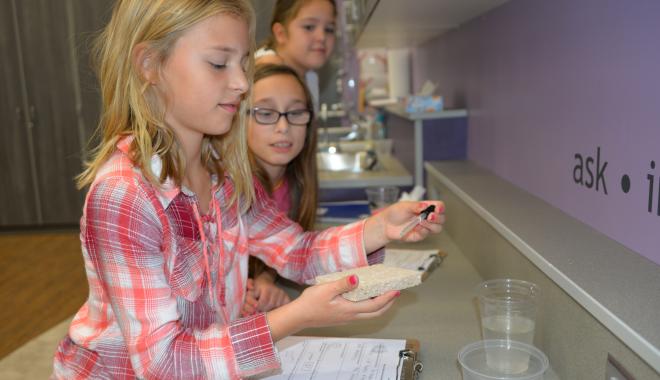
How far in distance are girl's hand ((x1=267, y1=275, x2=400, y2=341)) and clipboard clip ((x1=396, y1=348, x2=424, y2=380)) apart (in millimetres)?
111

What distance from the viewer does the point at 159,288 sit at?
0.86 meters

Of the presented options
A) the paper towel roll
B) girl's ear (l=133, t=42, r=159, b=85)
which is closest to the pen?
girl's ear (l=133, t=42, r=159, b=85)

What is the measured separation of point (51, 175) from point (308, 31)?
3.16 meters

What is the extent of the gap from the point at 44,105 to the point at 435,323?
413 cm

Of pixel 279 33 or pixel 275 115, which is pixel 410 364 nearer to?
pixel 275 115

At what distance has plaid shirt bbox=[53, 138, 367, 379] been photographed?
849 millimetres

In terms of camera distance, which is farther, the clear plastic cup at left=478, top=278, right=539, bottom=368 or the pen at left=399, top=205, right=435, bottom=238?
the pen at left=399, top=205, right=435, bottom=238

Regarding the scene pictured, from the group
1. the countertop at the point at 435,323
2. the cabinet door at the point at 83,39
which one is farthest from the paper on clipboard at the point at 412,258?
the cabinet door at the point at 83,39

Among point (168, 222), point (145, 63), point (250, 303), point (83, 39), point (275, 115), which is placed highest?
point (83, 39)

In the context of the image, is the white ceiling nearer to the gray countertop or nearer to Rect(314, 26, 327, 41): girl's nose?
Rect(314, 26, 327, 41): girl's nose

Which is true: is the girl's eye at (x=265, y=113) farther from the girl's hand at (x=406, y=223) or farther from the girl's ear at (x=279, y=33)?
the girl's ear at (x=279, y=33)

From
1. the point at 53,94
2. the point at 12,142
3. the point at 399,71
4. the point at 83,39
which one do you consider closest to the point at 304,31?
the point at 399,71

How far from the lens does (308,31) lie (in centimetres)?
219

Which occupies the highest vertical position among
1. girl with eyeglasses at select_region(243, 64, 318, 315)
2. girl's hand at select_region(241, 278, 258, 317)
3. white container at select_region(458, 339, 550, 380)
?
girl with eyeglasses at select_region(243, 64, 318, 315)
